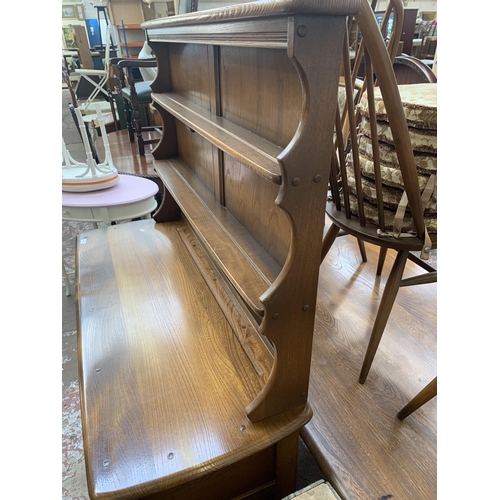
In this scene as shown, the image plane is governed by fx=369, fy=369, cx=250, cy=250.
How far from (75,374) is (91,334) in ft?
2.19

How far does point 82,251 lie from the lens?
162 centimetres

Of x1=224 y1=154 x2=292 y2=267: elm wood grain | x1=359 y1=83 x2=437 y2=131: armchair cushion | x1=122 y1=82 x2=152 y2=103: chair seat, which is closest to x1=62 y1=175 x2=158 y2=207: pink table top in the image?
x1=224 y1=154 x2=292 y2=267: elm wood grain

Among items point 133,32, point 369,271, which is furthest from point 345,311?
point 133,32

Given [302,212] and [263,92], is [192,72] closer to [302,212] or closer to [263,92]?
[263,92]

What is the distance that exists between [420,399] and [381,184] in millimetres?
588

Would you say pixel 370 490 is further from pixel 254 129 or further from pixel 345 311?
pixel 254 129

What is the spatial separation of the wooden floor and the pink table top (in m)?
1.05

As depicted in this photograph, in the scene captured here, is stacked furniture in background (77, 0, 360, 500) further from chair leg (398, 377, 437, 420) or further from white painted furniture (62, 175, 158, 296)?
white painted furniture (62, 175, 158, 296)

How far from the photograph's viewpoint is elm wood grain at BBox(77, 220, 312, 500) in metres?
0.82

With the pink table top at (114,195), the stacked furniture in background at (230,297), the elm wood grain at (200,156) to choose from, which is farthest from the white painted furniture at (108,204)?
the stacked furniture in background at (230,297)

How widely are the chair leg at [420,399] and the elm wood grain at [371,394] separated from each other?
0.12 feet

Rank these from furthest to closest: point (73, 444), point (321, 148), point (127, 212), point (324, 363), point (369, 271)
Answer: point (127, 212)
point (369, 271)
point (73, 444)
point (324, 363)
point (321, 148)

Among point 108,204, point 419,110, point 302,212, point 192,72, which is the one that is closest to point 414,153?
point 419,110

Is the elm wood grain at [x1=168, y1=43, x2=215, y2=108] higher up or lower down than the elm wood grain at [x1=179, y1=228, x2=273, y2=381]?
higher up
